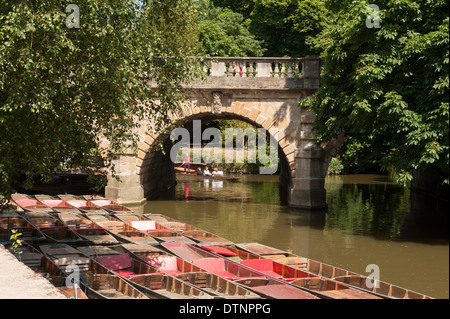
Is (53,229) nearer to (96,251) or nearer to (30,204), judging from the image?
(96,251)

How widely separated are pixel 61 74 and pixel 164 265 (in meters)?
3.91

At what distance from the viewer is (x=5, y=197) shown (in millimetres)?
7863

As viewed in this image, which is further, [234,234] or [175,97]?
[234,234]

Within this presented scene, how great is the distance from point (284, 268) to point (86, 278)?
11.1 feet

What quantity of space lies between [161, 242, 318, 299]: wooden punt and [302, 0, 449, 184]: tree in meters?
5.17

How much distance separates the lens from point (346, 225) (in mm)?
17156

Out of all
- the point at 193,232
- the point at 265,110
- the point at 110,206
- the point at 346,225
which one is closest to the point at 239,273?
the point at 193,232

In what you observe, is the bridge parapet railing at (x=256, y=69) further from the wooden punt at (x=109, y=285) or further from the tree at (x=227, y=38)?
the tree at (x=227, y=38)

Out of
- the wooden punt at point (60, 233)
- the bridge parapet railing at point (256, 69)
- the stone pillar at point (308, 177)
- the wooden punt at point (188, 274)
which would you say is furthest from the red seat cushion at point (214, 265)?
the bridge parapet railing at point (256, 69)

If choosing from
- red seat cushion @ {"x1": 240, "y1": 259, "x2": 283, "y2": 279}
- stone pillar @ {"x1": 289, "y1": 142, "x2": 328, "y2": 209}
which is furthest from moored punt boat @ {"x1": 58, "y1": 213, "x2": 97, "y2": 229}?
stone pillar @ {"x1": 289, "y1": 142, "x2": 328, "y2": 209}

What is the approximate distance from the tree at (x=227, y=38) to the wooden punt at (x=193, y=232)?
18.8 meters

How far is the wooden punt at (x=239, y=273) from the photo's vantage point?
807cm

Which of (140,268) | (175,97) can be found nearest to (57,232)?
(140,268)

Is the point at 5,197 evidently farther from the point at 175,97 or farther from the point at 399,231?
the point at 399,231
